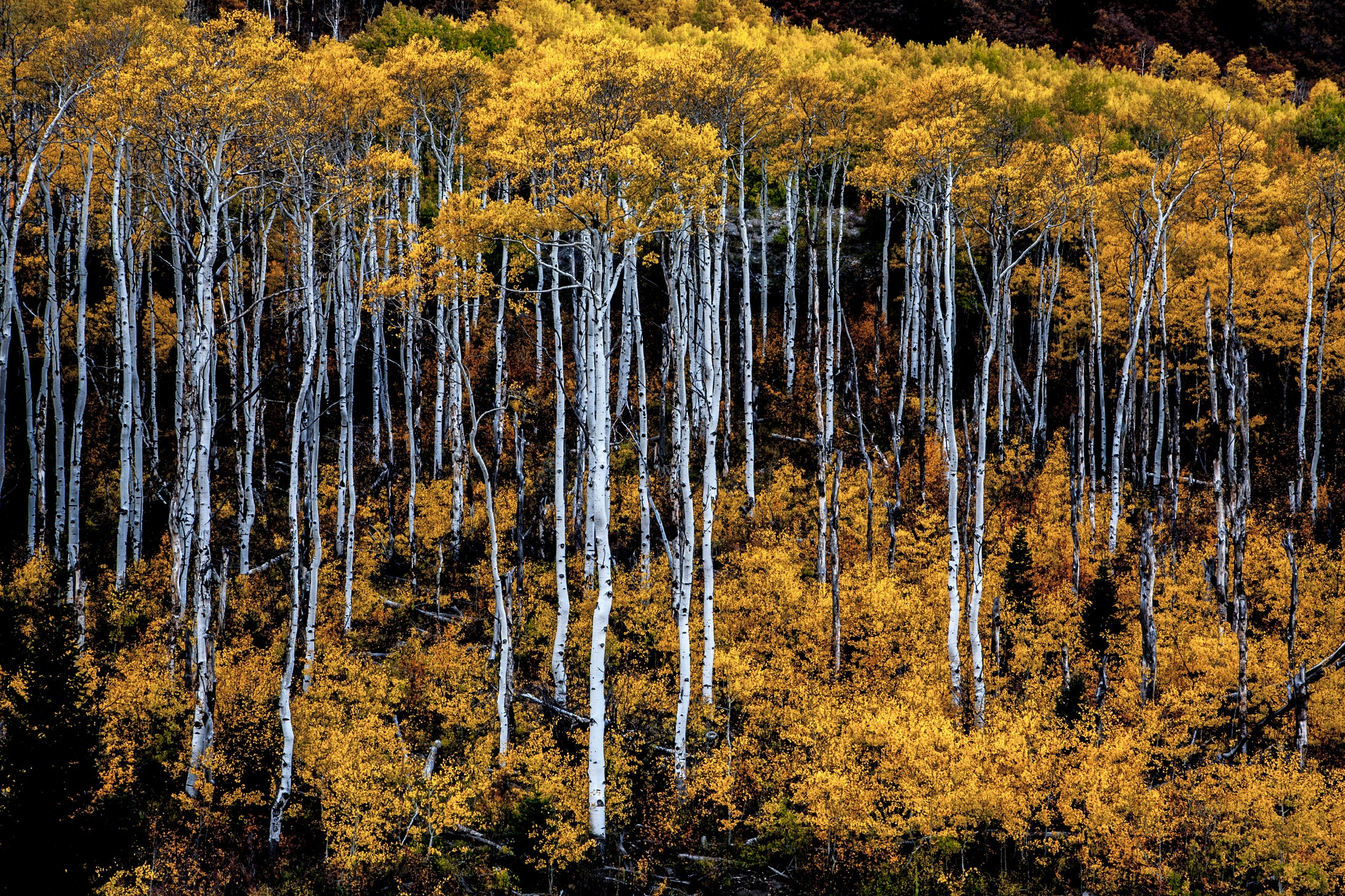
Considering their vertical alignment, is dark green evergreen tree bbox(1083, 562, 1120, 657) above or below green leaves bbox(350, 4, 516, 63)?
below

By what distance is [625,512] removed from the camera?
72.0 ft

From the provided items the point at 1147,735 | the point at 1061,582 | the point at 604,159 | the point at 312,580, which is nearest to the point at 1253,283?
the point at 1061,582

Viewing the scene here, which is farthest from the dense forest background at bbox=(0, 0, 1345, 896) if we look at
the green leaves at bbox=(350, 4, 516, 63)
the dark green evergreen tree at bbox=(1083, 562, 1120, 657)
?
the green leaves at bbox=(350, 4, 516, 63)

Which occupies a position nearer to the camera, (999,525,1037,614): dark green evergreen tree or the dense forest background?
the dense forest background

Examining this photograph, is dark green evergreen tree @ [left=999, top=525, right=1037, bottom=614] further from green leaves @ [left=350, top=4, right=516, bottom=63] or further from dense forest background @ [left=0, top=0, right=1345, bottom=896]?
green leaves @ [left=350, top=4, right=516, bottom=63]

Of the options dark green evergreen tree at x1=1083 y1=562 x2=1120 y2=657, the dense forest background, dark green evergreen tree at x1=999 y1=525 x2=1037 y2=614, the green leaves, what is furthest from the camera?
the green leaves

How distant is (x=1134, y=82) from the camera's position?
39.3 metres

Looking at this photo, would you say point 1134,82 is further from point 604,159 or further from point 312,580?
point 312,580

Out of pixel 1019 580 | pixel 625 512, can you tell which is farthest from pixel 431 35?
pixel 1019 580

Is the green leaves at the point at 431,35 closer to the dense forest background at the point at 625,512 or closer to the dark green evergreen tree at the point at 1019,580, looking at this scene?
the dense forest background at the point at 625,512

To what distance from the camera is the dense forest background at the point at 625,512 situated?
44.3 ft

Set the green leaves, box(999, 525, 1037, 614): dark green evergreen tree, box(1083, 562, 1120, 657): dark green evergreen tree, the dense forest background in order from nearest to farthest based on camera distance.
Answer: the dense forest background
box(1083, 562, 1120, 657): dark green evergreen tree
box(999, 525, 1037, 614): dark green evergreen tree
the green leaves

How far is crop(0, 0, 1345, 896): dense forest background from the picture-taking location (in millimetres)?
13492

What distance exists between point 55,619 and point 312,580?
12.2ft
